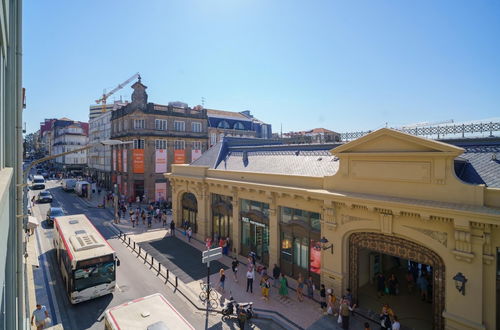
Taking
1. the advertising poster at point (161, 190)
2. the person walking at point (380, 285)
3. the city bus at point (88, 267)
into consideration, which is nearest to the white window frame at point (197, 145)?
the advertising poster at point (161, 190)

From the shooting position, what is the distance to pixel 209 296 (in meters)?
16.1

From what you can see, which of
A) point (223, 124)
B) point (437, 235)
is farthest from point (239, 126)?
point (437, 235)

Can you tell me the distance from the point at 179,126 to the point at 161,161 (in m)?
6.55

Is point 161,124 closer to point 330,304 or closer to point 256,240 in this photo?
point 256,240

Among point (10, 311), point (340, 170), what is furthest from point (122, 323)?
point (340, 170)

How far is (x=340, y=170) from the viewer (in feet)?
51.2

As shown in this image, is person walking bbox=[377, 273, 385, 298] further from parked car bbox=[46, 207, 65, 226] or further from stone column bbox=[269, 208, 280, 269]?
parked car bbox=[46, 207, 65, 226]

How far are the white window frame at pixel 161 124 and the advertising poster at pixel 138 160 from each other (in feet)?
14.3

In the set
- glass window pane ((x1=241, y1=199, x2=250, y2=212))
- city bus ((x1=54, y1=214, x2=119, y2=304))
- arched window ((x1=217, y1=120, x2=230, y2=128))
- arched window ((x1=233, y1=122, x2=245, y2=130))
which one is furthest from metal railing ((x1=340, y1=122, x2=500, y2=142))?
arched window ((x1=233, y1=122, x2=245, y2=130))

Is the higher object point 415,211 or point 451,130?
point 451,130

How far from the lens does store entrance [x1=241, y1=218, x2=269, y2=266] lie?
20188 millimetres

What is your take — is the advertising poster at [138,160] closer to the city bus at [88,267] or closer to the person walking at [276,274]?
the city bus at [88,267]

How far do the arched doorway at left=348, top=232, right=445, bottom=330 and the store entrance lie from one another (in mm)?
6482

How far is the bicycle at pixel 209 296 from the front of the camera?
15.7m
